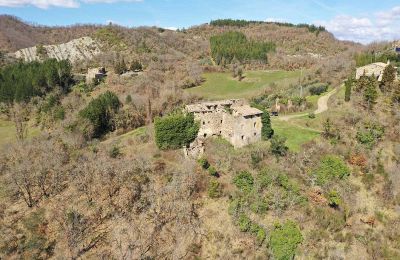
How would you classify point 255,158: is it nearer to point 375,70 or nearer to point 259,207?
point 259,207

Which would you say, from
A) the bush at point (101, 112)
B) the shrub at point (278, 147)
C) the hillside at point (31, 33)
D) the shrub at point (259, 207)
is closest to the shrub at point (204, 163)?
the shrub at point (259, 207)

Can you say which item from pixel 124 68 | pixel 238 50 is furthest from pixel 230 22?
pixel 124 68

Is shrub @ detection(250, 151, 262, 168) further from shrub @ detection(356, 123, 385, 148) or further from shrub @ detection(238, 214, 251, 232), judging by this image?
shrub @ detection(356, 123, 385, 148)

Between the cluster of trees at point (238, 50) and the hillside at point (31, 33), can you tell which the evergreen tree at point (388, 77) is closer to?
the cluster of trees at point (238, 50)

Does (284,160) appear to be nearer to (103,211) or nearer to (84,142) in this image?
(103,211)

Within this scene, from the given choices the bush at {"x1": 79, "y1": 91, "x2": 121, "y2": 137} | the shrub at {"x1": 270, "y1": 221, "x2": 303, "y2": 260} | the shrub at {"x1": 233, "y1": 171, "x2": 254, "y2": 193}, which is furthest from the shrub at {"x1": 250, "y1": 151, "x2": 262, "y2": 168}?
the bush at {"x1": 79, "y1": 91, "x2": 121, "y2": 137}

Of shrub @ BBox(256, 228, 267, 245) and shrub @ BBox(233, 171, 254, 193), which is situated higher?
shrub @ BBox(233, 171, 254, 193)
